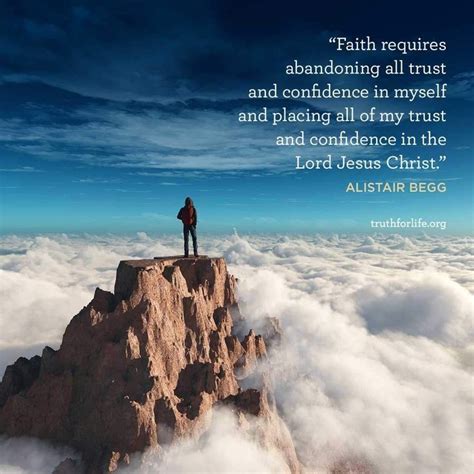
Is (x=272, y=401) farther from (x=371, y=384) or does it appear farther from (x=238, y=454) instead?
(x=371, y=384)

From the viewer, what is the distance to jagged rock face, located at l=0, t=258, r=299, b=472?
44.6 meters

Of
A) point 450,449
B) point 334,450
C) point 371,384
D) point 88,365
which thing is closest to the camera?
point 88,365

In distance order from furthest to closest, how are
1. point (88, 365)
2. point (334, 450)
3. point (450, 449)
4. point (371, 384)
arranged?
point (371, 384) < point (450, 449) < point (334, 450) < point (88, 365)

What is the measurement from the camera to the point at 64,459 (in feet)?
148

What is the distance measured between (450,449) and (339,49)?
292 feet

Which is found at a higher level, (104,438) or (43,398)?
(43,398)

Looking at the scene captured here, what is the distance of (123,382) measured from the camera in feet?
150

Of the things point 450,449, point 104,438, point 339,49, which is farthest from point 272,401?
point 339,49

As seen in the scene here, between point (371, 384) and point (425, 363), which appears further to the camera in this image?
point (425, 363)

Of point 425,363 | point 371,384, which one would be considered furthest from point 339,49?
point 425,363

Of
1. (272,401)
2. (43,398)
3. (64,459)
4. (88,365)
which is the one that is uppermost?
(88,365)

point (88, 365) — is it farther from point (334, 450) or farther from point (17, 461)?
point (334, 450)

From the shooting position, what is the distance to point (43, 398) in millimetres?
46875

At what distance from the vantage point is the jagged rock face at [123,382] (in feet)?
146
